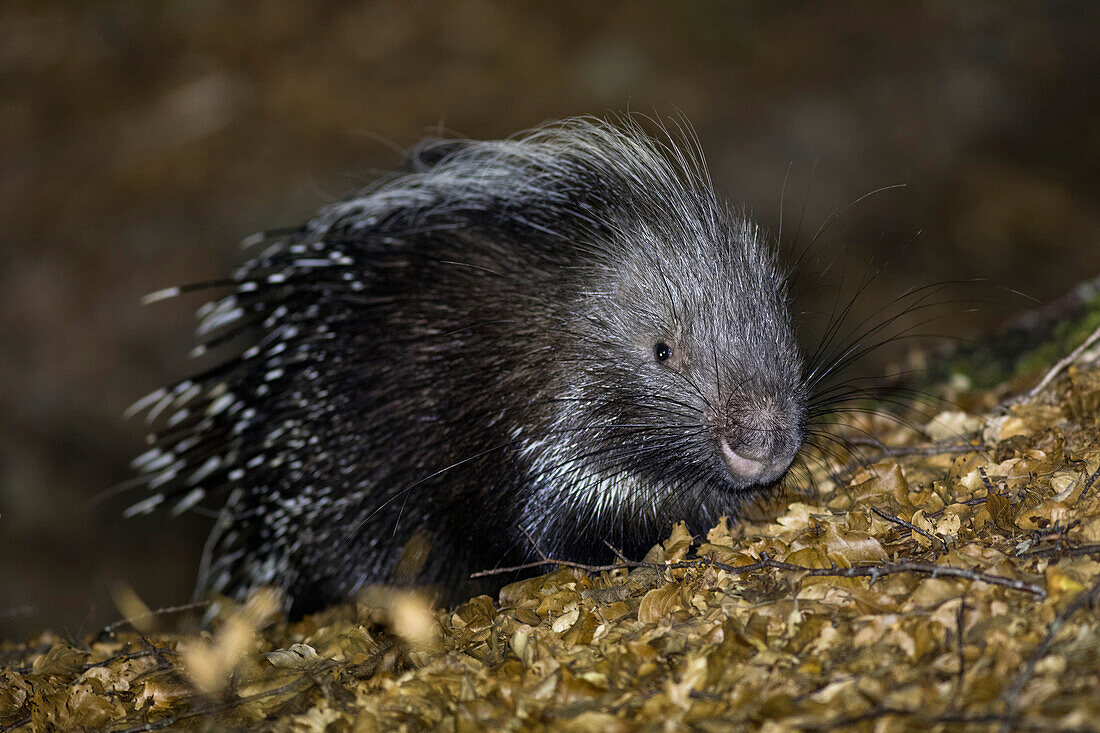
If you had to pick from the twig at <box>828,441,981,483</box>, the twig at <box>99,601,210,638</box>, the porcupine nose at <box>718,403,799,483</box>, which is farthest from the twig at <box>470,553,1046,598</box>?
the twig at <box>99,601,210,638</box>

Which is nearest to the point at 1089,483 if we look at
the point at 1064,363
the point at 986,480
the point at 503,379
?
the point at 986,480

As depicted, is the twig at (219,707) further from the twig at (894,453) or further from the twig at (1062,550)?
the twig at (894,453)

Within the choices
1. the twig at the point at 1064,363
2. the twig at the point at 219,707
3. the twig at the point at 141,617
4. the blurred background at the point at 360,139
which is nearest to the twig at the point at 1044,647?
the twig at the point at 1064,363

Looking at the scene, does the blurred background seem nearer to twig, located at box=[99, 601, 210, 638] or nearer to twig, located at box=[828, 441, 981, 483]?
twig, located at box=[99, 601, 210, 638]

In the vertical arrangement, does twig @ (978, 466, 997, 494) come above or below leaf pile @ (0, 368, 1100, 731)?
above

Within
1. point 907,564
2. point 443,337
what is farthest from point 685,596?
point 443,337

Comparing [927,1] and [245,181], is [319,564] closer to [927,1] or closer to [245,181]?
[245,181]
